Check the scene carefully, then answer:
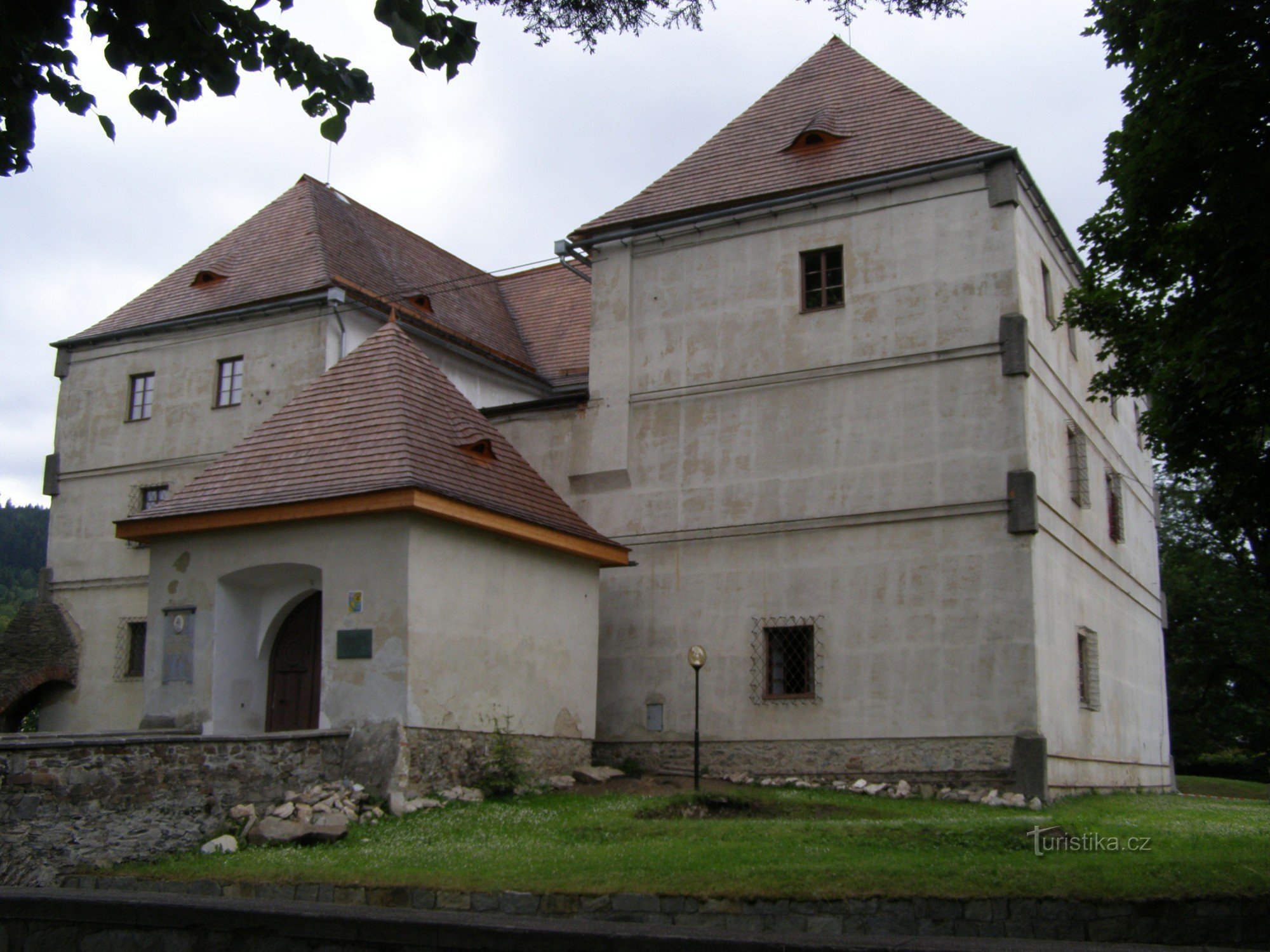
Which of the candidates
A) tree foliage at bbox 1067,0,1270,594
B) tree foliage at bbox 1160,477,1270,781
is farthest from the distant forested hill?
tree foliage at bbox 1067,0,1270,594

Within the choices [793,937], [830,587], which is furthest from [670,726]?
[793,937]

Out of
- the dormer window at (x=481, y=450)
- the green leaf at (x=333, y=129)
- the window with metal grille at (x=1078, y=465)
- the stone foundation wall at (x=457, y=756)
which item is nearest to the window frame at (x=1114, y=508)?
the window with metal grille at (x=1078, y=465)

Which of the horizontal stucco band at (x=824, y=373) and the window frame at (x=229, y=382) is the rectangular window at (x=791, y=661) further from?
the window frame at (x=229, y=382)

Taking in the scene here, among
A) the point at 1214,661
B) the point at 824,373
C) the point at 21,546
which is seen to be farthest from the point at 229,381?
the point at 21,546

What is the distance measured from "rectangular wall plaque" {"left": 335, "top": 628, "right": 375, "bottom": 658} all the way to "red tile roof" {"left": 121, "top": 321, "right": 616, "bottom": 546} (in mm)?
1751

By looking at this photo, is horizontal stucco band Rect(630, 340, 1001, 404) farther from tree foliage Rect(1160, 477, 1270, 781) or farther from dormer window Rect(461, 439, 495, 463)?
tree foliage Rect(1160, 477, 1270, 781)

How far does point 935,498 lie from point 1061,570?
2.58 m

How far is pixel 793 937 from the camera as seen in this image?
6094mm

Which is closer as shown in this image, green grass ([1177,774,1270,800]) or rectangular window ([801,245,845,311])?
rectangular window ([801,245,845,311])

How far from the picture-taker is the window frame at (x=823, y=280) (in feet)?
68.1

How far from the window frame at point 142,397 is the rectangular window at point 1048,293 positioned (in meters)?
17.6

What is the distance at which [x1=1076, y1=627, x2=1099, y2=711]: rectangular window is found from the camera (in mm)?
20625

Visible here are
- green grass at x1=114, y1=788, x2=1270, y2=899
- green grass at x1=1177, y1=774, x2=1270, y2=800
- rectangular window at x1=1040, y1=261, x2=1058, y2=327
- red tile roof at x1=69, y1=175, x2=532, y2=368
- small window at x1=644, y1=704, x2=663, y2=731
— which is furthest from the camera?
green grass at x1=1177, y1=774, x2=1270, y2=800

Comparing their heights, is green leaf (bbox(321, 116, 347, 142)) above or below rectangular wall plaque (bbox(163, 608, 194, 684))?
above
